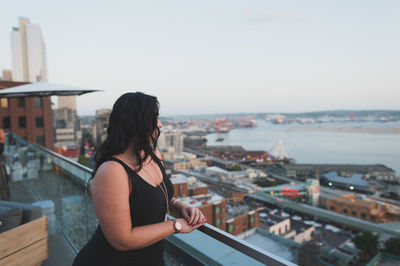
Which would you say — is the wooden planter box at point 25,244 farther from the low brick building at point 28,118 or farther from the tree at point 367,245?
the low brick building at point 28,118

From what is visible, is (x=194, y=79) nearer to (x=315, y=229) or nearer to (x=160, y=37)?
(x=160, y=37)

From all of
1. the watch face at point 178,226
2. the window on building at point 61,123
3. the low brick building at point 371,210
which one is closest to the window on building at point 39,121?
the watch face at point 178,226

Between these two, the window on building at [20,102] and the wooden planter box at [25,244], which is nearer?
the wooden planter box at [25,244]

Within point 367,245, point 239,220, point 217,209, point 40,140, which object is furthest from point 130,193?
point 40,140

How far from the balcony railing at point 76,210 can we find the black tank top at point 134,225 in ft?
0.77

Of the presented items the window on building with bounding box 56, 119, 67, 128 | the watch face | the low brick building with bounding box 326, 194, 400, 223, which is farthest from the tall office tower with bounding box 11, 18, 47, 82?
the watch face

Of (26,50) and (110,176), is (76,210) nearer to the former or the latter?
(110,176)

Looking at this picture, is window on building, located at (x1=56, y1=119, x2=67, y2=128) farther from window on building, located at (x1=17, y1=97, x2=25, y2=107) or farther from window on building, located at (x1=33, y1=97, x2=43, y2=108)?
window on building, located at (x1=17, y1=97, x2=25, y2=107)

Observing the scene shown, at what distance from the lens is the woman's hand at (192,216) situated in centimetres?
93

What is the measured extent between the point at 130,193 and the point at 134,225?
106 mm

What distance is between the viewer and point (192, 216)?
3.10 feet

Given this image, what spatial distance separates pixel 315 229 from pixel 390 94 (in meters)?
65.5

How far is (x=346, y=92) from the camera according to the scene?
80438 mm

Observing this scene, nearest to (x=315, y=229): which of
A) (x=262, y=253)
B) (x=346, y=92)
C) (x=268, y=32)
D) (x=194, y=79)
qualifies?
(x=262, y=253)
